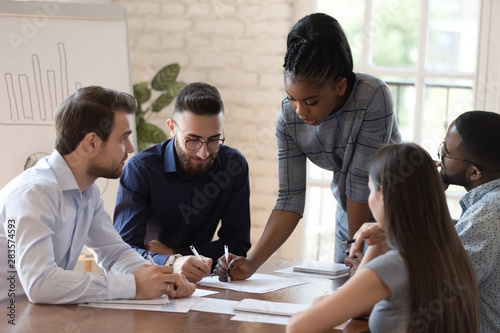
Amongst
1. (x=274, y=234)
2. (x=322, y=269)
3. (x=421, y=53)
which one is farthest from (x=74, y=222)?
(x=421, y=53)

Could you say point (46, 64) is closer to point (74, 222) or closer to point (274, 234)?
point (74, 222)

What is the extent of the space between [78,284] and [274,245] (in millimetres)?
810

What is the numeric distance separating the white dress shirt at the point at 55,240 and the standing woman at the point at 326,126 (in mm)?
412

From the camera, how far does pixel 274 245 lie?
89.6 inches

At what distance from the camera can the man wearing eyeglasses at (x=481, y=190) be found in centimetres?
173

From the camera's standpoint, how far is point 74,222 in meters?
1.93

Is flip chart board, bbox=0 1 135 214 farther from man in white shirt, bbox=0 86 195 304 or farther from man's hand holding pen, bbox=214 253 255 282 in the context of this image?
man's hand holding pen, bbox=214 253 255 282

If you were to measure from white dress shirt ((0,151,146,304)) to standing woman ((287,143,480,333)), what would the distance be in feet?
1.95

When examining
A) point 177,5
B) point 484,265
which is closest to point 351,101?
point 484,265

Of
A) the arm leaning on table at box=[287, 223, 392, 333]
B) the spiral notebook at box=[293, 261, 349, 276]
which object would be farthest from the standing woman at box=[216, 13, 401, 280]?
the arm leaning on table at box=[287, 223, 392, 333]

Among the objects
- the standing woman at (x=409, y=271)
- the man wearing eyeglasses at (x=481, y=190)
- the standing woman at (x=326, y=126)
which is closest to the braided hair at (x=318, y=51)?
the standing woman at (x=326, y=126)

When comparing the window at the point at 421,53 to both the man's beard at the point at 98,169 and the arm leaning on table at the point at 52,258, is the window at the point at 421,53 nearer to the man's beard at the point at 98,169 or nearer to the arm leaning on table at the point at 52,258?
the man's beard at the point at 98,169

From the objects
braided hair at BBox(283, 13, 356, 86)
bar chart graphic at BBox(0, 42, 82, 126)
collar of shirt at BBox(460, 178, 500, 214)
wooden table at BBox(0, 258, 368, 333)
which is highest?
braided hair at BBox(283, 13, 356, 86)

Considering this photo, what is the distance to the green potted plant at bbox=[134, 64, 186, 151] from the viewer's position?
148 inches
